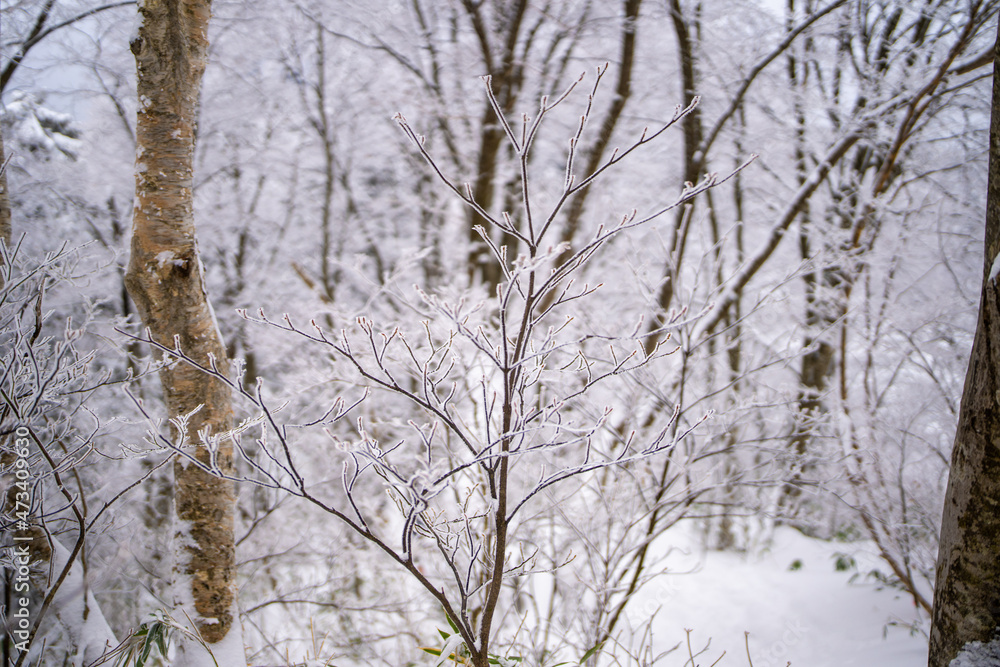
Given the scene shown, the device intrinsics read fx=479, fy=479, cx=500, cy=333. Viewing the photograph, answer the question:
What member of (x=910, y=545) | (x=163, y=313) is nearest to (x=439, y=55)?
(x=163, y=313)

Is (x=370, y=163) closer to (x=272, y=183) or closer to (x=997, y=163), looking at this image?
(x=272, y=183)

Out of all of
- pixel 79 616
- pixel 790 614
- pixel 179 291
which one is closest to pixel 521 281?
pixel 179 291

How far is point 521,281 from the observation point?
87.9 inches

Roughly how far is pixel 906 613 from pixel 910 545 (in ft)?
4.21

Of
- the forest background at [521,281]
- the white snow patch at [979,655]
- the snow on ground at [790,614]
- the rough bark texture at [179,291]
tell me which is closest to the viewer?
the white snow patch at [979,655]

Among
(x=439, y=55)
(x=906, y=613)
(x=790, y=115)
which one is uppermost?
(x=439, y=55)

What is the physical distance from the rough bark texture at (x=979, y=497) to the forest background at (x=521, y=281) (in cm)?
94

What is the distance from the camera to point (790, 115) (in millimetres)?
5621

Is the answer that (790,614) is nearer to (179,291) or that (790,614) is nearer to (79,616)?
(79,616)

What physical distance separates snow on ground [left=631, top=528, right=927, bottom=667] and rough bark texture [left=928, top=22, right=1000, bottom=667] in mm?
1748

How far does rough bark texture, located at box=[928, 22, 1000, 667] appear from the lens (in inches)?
52.6

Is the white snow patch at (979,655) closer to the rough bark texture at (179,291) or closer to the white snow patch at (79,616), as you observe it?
the rough bark texture at (179,291)

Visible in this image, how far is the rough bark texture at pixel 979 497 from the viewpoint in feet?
4.39

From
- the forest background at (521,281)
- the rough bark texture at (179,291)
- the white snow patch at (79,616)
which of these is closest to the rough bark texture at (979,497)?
the forest background at (521,281)
